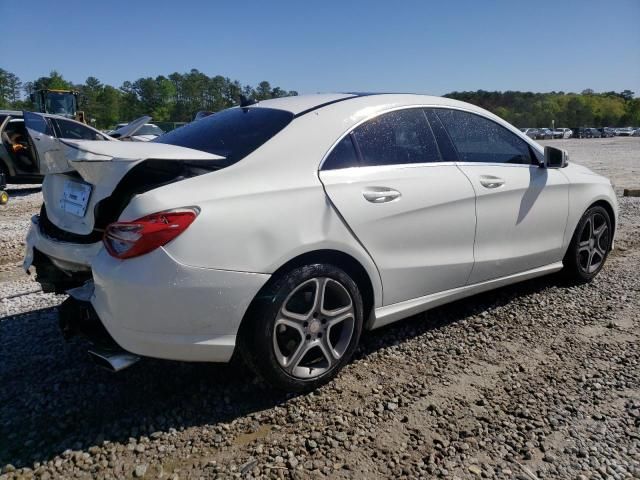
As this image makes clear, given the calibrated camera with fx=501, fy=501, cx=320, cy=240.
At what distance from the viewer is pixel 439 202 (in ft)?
10.5

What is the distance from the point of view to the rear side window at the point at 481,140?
11.6 ft

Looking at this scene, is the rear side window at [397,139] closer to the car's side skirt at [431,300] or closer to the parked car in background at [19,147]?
the car's side skirt at [431,300]

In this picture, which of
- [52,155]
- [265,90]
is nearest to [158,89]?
[265,90]

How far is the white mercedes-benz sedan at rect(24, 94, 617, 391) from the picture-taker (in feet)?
7.59

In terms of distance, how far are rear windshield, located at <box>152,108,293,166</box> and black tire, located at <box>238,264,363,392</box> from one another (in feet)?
2.41

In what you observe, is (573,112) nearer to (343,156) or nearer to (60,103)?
(60,103)

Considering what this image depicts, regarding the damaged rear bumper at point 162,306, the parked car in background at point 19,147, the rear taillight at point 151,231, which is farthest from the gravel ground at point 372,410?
the parked car in background at point 19,147

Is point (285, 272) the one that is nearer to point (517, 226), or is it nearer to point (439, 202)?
point (439, 202)

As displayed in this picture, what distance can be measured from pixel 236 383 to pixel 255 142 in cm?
137

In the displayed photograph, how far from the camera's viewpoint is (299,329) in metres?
2.66

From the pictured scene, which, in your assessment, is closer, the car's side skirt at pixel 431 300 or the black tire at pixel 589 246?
the car's side skirt at pixel 431 300

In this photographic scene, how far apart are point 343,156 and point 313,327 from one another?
0.99 metres

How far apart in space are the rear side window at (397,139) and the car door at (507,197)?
22 cm

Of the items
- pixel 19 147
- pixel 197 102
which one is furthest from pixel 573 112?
pixel 19 147
